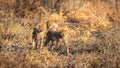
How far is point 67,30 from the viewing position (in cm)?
990

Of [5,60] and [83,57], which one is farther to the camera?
[83,57]

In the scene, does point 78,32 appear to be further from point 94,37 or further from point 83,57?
point 83,57

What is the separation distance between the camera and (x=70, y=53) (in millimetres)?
8961

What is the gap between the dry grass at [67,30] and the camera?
8.17 metres

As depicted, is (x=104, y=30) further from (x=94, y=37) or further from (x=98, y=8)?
(x=98, y=8)

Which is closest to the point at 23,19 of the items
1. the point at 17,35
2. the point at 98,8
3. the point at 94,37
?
the point at 17,35

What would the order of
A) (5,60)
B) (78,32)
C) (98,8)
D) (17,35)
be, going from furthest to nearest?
(98,8), (78,32), (17,35), (5,60)

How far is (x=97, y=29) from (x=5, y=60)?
4.24m

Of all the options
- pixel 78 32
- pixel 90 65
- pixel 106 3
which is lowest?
pixel 90 65

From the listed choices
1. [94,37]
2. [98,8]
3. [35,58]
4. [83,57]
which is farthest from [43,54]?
[98,8]

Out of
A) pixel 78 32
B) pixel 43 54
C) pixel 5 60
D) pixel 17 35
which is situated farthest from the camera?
pixel 78 32

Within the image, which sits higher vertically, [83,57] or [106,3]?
[106,3]

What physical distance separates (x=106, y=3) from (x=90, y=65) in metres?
5.59

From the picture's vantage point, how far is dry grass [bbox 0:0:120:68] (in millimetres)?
8172
